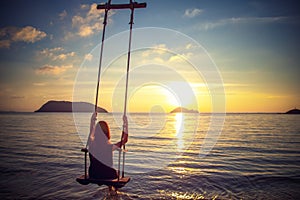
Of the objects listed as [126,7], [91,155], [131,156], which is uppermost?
[126,7]

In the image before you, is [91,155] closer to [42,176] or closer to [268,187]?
[42,176]

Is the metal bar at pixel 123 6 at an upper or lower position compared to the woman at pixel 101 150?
upper

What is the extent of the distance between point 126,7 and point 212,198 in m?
7.00

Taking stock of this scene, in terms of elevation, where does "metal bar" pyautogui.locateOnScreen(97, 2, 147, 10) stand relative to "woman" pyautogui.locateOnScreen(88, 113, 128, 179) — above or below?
above

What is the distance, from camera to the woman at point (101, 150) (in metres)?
6.14

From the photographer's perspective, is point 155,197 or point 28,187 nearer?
point 155,197

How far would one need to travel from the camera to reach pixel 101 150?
6.19 metres

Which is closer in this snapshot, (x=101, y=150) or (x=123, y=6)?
(x=101, y=150)

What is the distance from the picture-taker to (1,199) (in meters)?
7.54

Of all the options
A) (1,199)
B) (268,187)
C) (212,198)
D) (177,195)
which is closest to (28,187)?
(1,199)

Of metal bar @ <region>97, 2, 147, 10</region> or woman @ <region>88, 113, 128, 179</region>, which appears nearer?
woman @ <region>88, 113, 128, 179</region>

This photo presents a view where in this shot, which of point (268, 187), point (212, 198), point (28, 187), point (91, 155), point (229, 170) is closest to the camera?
point (91, 155)

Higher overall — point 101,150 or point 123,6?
point 123,6

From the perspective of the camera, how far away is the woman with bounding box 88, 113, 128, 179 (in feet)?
20.1
